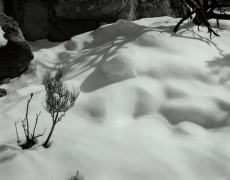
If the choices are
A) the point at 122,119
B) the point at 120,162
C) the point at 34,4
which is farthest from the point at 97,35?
the point at 120,162

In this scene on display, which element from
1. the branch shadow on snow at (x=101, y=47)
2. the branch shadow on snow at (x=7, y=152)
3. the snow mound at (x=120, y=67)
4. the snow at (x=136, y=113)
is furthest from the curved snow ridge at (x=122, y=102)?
the branch shadow on snow at (x=7, y=152)

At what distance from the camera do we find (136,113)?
3018 millimetres

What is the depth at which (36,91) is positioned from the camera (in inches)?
140

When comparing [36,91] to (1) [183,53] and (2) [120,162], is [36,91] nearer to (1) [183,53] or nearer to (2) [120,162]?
(2) [120,162]

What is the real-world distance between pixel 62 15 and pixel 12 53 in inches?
72.4

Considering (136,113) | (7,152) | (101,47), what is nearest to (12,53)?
(101,47)

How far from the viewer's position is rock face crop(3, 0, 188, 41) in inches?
216

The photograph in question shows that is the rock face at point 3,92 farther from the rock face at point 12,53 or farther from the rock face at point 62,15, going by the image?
the rock face at point 62,15

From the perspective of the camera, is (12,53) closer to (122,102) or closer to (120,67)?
(120,67)

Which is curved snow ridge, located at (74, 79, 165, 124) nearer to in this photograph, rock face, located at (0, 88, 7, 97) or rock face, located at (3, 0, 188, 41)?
rock face, located at (0, 88, 7, 97)

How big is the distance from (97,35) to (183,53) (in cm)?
199

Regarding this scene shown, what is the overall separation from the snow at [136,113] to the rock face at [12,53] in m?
0.18

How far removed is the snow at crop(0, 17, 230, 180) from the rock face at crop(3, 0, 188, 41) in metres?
1.03

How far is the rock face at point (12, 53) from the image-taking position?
13.3 ft
